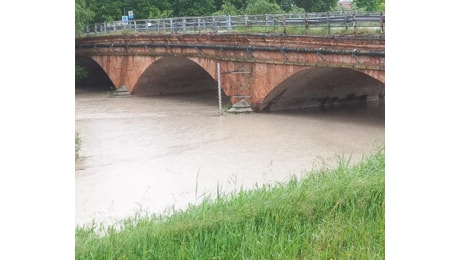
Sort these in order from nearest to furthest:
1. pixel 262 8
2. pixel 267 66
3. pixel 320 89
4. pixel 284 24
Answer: pixel 284 24 < pixel 267 66 < pixel 320 89 < pixel 262 8

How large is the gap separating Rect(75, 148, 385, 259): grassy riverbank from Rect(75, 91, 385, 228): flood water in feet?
9.12

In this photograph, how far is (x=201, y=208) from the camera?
878cm

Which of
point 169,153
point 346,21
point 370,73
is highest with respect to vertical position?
point 346,21

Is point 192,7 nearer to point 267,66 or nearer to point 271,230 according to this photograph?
point 267,66

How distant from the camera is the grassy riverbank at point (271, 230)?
6.55m

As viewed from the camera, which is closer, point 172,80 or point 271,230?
point 271,230

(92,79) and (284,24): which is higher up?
(284,24)

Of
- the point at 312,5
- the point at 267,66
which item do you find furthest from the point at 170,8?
the point at 267,66

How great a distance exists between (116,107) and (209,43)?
552 centimetres

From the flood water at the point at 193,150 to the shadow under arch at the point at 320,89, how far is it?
0.59 metres

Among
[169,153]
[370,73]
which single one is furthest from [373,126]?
[169,153]

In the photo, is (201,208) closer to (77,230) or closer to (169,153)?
(77,230)

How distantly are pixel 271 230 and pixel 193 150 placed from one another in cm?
1014

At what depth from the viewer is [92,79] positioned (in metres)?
40.3
